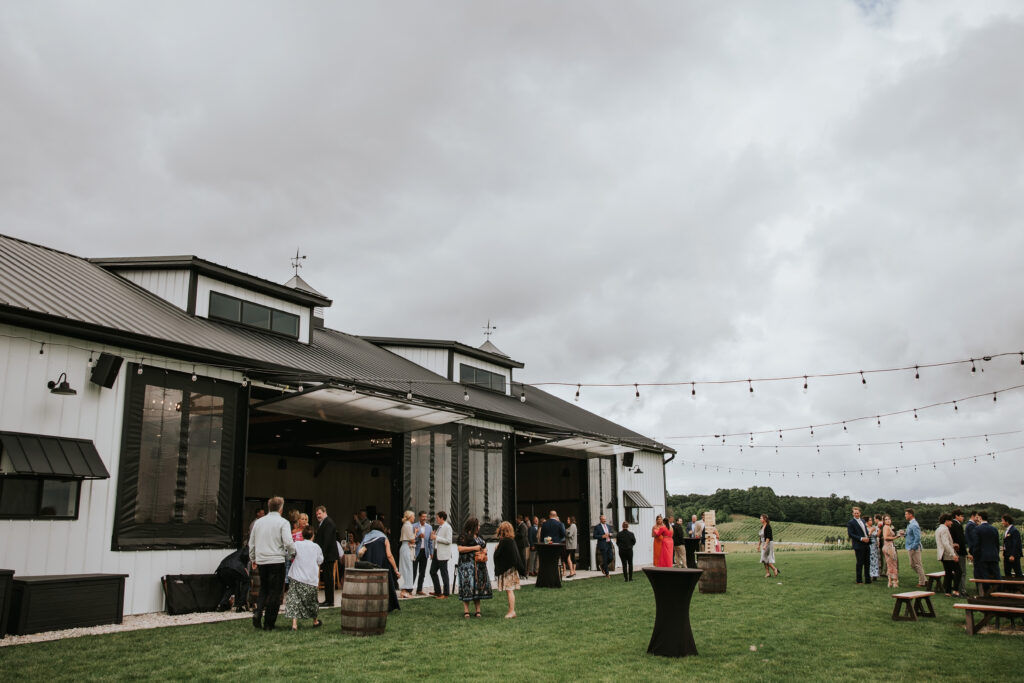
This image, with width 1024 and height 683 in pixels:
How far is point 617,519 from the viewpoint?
84.0ft

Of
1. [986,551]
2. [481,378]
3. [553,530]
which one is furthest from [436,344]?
[986,551]

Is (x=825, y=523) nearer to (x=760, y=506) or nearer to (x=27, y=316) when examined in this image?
(x=760, y=506)

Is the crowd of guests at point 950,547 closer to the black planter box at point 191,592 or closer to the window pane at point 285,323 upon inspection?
the black planter box at point 191,592

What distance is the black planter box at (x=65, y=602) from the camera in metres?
9.09

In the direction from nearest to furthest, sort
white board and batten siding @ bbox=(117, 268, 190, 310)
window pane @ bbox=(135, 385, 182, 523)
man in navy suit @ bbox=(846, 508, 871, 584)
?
window pane @ bbox=(135, 385, 182, 523), white board and batten siding @ bbox=(117, 268, 190, 310), man in navy suit @ bbox=(846, 508, 871, 584)

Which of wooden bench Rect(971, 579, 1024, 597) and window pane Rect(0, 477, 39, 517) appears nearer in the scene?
window pane Rect(0, 477, 39, 517)

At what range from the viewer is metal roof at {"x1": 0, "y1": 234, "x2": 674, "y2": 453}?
10.8 m

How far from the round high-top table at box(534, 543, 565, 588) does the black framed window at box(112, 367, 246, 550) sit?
22.8 ft

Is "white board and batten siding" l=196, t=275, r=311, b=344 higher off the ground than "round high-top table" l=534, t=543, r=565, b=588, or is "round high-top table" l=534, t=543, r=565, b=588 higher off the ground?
"white board and batten siding" l=196, t=275, r=311, b=344

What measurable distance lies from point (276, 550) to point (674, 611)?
5110 millimetres

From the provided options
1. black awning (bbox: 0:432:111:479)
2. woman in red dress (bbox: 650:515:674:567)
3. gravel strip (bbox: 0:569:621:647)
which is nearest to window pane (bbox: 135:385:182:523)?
black awning (bbox: 0:432:111:479)

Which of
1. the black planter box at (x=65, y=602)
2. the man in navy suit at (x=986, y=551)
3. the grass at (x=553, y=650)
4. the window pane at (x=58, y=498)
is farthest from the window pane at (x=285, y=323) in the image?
the man in navy suit at (x=986, y=551)

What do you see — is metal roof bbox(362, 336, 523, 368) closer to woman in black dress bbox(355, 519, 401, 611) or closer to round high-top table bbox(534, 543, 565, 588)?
round high-top table bbox(534, 543, 565, 588)

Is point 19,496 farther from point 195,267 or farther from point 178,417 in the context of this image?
point 195,267
